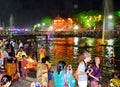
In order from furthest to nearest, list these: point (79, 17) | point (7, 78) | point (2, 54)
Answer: point (79, 17) → point (2, 54) → point (7, 78)

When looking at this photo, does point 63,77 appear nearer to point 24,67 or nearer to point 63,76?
point 63,76

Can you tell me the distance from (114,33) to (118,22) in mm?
41064

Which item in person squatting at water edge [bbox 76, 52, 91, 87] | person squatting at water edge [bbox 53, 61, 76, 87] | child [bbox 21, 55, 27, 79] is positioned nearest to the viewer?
person squatting at water edge [bbox 53, 61, 76, 87]

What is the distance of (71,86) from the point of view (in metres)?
8.66

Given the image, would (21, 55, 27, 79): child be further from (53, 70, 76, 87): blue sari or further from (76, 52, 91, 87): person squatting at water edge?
(53, 70, 76, 87): blue sari

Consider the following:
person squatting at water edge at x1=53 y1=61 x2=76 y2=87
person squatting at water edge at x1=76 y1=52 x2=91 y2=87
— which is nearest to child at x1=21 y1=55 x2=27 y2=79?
person squatting at water edge at x1=76 y1=52 x2=91 y2=87

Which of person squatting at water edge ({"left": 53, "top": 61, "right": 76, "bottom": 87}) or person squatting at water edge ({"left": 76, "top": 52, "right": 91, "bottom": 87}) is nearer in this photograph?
person squatting at water edge ({"left": 53, "top": 61, "right": 76, "bottom": 87})

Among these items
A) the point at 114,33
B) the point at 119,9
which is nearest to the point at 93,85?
the point at 114,33

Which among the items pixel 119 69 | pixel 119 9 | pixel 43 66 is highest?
pixel 119 9

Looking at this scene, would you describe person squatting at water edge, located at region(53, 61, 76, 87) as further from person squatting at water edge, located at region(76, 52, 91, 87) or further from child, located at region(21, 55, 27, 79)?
child, located at region(21, 55, 27, 79)

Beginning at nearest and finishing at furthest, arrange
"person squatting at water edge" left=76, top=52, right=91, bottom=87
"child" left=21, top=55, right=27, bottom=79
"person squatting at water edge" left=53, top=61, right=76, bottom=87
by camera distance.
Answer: "person squatting at water edge" left=53, top=61, right=76, bottom=87 < "person squatting at water edge" left=76, top=52, right=91, bottom=87 < "child" left=21, top=55, right=27, bottom=79

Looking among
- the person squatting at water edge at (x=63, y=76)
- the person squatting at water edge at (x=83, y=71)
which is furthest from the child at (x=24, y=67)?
the person squatting at water edge at (x=63, y=76)

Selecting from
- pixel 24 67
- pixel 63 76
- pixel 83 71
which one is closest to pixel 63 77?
pixel 63 76

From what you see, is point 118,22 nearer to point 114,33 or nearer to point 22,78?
point 114,33
